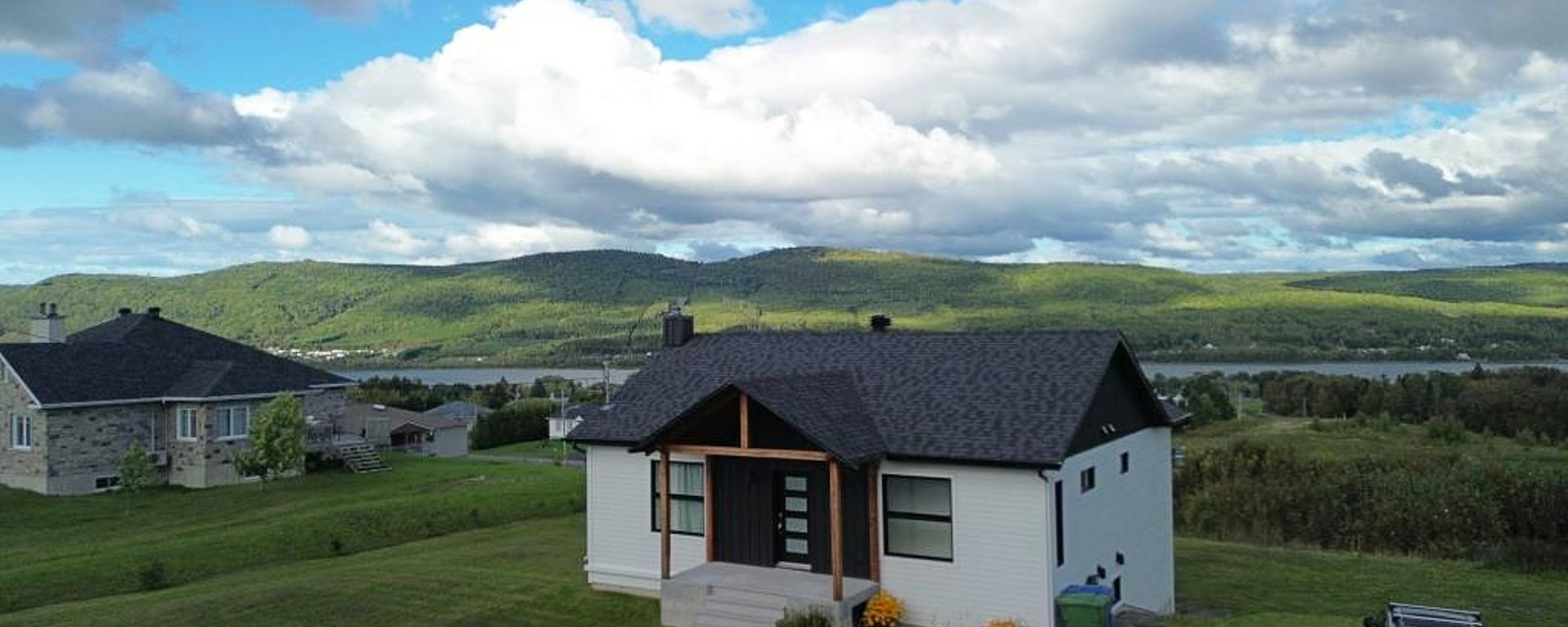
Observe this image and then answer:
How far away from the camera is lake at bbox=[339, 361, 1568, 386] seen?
394 ft

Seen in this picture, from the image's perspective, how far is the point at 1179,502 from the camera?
39031mm

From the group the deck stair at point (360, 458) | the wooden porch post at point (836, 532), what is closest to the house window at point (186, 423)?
the deck stair at point (360, 458)

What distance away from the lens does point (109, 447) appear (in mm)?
35750

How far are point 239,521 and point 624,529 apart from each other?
1610cm

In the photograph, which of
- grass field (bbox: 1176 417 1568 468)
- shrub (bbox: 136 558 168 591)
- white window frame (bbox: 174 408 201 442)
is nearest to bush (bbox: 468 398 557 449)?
white window frame (bbox: 174 408 201 442)

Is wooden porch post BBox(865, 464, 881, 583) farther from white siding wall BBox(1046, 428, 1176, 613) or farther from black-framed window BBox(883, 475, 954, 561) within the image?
white siding wall BBox(1046, 428, 1176, 613)

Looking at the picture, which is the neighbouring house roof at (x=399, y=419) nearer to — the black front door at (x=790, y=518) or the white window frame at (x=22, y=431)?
the white window frame at (x=22, y=431)

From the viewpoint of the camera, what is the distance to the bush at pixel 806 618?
14852mm

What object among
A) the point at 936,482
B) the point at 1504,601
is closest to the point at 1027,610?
the point at 936,482

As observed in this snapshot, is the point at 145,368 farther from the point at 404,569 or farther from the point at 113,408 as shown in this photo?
the point at 404,569

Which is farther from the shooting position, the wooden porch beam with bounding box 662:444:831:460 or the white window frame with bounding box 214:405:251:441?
the white window frame with bounding box 214:405:251:441

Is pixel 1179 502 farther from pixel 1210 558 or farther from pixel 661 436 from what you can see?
pixel 661 436

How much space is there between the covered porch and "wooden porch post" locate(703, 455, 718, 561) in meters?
0.02

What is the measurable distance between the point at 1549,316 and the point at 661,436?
18976 cm
